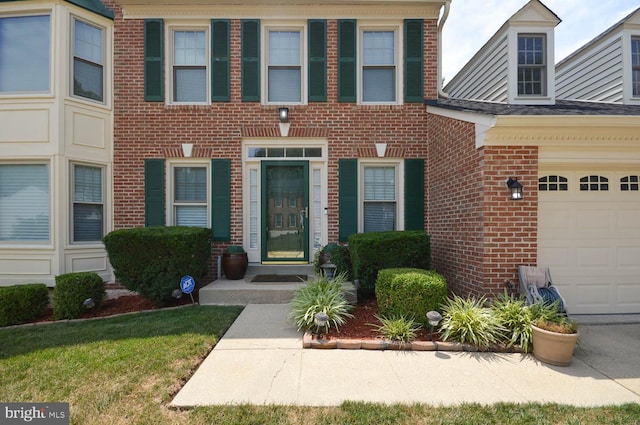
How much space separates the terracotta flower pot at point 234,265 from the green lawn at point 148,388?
1.84m

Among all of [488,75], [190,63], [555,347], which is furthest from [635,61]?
[190,63]

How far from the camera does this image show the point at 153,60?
22.6 feet

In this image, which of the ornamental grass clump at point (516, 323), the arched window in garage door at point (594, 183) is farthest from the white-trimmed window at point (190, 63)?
the arched window in garage door at point (594, 183)

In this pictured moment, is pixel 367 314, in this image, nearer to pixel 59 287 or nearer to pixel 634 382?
pixel 634 382

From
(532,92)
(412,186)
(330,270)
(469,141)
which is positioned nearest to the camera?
(469,141)

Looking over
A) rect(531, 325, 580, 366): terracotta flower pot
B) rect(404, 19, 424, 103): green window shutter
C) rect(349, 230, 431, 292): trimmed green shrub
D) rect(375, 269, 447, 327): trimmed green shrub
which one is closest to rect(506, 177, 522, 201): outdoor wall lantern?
rect(349, 230, 431, 292): trimmed green shrub

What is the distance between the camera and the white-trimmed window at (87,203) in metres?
6.59

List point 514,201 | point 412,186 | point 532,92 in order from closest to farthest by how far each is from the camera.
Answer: point 514,201, point 532,92, point 412,186

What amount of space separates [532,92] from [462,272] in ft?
12.8

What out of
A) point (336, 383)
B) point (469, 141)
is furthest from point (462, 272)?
point (336, 383)

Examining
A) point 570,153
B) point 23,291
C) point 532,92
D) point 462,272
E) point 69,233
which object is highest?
point 532,92

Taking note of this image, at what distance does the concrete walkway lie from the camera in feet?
9.84

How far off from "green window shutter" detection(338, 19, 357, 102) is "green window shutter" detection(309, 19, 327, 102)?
0.32 meters

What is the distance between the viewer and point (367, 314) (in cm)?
508
